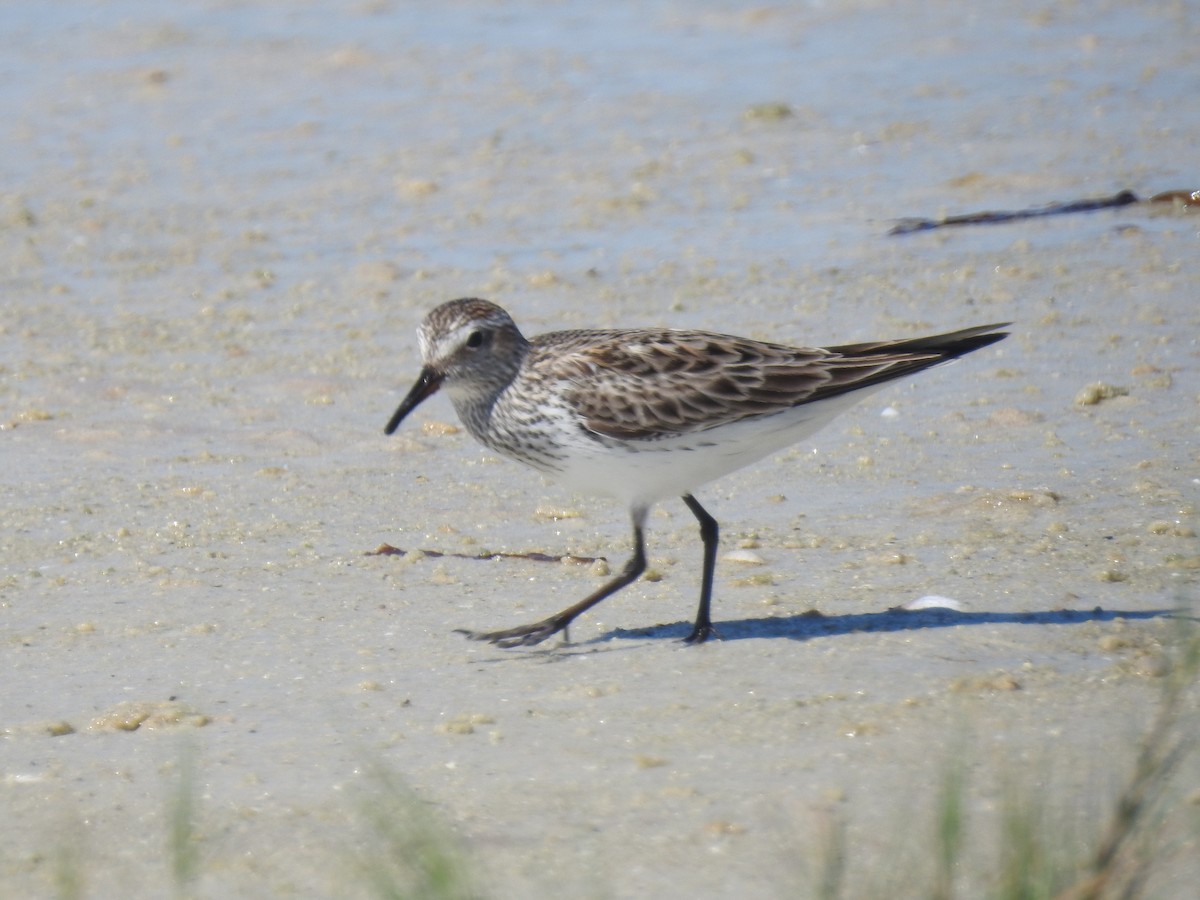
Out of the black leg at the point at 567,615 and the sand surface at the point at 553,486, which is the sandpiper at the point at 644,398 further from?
the sand surface at the point at 553,486

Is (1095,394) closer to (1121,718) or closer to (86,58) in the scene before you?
(1121,718)

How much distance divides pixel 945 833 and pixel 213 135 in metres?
10.4

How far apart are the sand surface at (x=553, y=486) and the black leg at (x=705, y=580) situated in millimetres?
96

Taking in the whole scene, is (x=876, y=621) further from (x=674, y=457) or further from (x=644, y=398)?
(x=644, y=398)

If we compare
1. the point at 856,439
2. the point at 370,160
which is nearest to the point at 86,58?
the point at 370,160

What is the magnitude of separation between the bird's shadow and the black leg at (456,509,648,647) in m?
0.12

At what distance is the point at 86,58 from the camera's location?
14.3 m

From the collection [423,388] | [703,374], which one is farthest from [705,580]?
[423,388]

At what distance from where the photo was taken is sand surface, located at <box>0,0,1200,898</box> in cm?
450

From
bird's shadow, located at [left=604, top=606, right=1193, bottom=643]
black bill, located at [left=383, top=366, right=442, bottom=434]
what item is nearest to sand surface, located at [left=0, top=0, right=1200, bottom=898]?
bird's shadow, located at [left=604, top=606, right=1193, bottom=643]

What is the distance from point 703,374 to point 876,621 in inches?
36.6

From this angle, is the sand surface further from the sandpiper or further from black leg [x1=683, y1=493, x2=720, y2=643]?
the sandpiper

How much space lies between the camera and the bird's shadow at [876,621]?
5547mm

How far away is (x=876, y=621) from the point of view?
18.5ft
